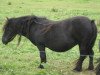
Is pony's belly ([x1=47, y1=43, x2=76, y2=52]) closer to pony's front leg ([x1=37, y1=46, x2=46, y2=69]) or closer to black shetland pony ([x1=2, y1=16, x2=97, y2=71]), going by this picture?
black shetland pony ([x1=2, y1=16, x2=97, y2=71])

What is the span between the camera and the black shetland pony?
363 inches

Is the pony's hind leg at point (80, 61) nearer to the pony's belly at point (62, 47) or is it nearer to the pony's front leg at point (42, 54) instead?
the pony's belly at point (62, 47)

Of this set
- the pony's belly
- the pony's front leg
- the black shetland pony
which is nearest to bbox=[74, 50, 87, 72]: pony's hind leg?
the black shetland pony

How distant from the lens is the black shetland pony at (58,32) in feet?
30.3

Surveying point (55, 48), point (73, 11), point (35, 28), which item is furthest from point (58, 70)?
point (73, 11)

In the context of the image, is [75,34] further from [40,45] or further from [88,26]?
[40,45]

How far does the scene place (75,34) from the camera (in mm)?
9305

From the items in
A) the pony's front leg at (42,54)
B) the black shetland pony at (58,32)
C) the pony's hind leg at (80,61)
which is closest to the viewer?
the black shetland pony at (58,32)

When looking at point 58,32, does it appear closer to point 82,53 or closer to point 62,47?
point 62,47

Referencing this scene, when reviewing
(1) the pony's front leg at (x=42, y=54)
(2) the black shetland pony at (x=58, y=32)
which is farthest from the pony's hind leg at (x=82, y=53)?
(1) the pony's front leg at (x=42, y=54)

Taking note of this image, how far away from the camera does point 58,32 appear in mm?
9516

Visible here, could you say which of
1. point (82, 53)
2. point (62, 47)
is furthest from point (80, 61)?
point (62, 47)

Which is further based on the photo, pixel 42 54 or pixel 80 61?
pixel 42 54

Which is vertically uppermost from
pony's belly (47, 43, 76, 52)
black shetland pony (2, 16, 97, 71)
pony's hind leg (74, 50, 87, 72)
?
black shetland pony (2, 16, 97, 71)
